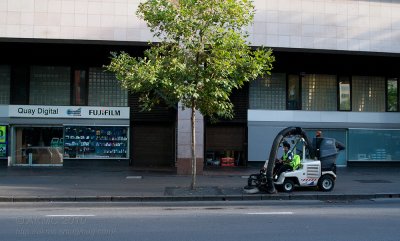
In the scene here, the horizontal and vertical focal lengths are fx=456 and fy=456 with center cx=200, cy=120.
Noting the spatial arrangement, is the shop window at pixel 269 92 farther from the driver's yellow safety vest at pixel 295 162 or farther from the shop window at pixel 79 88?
the driver's yellow safety vest at pixel 295 162

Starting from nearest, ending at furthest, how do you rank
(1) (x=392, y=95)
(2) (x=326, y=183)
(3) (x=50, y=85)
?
(2) (x=326, y=183) < (3) (x=50, y=85) < (1) (x=392, y=95)

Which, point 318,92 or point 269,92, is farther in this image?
point 318,92

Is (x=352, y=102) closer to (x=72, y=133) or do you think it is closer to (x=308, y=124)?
(x=308, y=124)

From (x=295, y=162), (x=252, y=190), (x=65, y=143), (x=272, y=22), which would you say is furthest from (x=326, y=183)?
(x=65, y=143)

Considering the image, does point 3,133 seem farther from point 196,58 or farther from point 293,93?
point 293,93

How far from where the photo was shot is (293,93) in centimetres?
2450

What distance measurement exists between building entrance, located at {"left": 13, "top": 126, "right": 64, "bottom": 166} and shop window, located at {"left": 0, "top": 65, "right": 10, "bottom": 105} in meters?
1.60

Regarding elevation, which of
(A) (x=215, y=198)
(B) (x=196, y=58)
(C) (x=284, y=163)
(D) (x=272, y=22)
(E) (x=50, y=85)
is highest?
(D) (x=272, y=22)

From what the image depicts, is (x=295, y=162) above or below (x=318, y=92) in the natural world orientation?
below

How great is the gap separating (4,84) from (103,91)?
193 inches

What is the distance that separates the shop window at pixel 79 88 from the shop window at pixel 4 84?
10.6ft

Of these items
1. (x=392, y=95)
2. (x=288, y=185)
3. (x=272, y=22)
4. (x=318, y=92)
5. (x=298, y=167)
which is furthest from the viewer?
(x=392, y=95)

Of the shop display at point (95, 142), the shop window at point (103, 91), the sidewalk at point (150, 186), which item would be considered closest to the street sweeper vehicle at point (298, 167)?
the sidewalk at point (150, 186)

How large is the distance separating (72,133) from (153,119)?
411 cm
